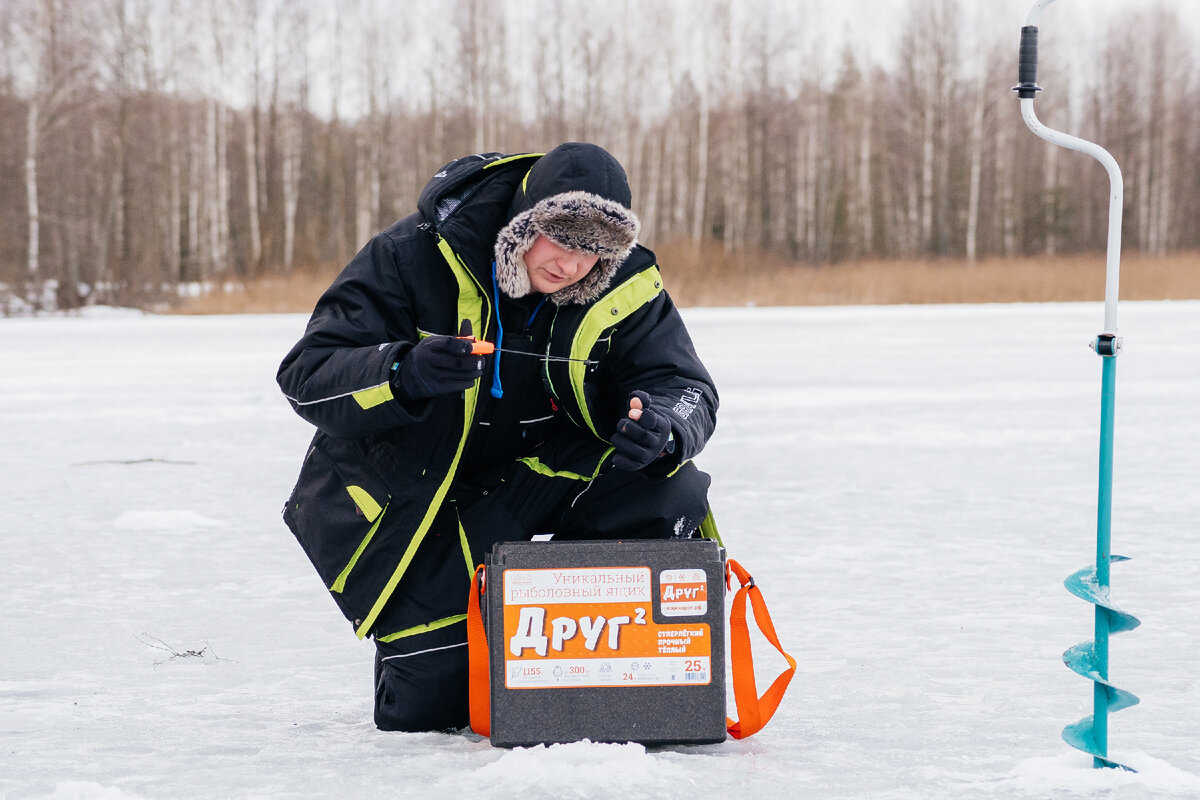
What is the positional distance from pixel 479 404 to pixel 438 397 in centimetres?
9

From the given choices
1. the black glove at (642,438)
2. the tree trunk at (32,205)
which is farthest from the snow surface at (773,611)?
the tree trunk at (32,205)

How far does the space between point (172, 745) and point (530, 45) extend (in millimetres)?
29145

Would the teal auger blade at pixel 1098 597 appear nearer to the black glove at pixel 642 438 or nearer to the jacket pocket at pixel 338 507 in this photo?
the black glove at pixel 642 438

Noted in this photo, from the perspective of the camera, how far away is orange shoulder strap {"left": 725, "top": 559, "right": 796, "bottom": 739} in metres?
2.04

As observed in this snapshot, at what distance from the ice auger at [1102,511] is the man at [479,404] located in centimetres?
66

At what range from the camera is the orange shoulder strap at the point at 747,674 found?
2.04 meters

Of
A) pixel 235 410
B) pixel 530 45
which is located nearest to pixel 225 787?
pixel 235 410

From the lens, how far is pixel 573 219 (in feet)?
6.88

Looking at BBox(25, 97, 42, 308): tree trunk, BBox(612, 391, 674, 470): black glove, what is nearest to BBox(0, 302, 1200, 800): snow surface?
BBox(612, 391, 674, 470): black glove

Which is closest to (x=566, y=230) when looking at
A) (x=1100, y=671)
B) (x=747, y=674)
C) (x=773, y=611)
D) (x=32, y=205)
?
(x=747, y=674)

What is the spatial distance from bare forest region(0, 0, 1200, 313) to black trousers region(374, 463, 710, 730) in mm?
19420

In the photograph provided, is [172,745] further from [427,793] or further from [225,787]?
[427,793]

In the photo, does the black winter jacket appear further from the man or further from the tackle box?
the tackle box

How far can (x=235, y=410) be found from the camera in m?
7.16
